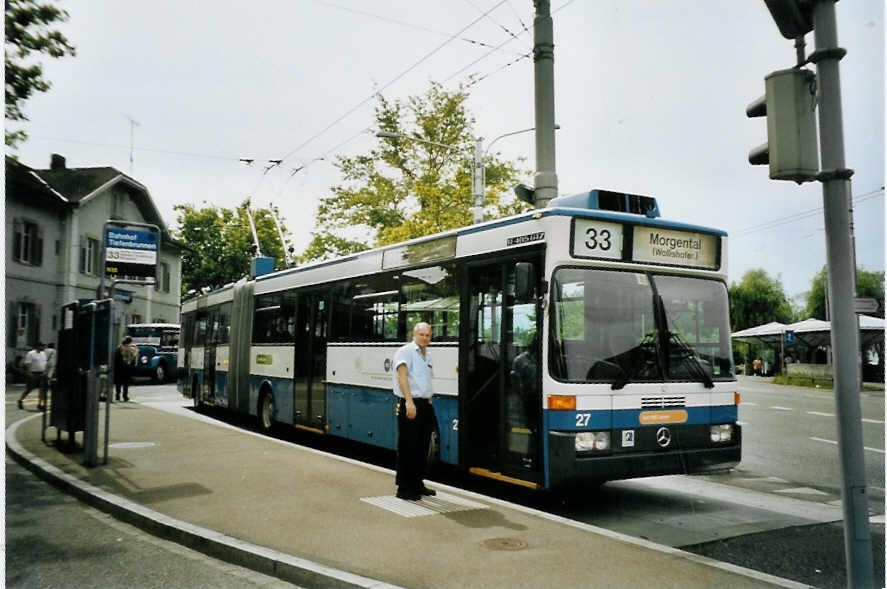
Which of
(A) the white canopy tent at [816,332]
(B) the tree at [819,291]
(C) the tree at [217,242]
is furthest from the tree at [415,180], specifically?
(B) the tree at [819,291]

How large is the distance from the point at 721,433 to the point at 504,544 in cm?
325

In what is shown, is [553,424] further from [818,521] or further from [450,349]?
[818,521]

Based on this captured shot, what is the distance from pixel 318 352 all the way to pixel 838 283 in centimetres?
929

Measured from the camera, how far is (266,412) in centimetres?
1484

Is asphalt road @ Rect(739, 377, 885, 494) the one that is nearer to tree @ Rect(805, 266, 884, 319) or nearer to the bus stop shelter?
the bus stop shelter

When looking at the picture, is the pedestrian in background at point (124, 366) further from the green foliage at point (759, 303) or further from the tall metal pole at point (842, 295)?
the green foliage at point (759, 303)

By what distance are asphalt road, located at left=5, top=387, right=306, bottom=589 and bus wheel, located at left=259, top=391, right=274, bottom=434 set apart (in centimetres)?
A: 681

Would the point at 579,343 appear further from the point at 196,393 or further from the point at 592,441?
the point at 196,393

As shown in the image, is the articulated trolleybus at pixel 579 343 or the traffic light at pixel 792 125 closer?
the traffic light at pixel 792 125

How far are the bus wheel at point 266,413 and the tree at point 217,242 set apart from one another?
19.6m

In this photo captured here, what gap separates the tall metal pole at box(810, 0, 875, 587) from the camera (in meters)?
4.17

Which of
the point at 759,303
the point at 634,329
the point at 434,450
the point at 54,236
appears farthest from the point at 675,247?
the point at 759,303

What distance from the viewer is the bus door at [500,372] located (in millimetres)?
7617

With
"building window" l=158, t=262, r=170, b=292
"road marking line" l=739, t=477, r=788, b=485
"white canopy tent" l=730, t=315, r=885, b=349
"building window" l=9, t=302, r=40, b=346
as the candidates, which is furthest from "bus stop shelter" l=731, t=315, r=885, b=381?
"building window" l=9, t=302, r=40, b=346
